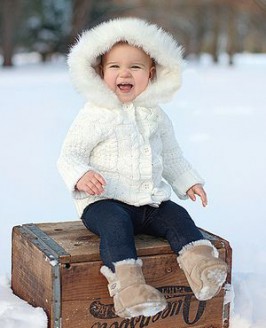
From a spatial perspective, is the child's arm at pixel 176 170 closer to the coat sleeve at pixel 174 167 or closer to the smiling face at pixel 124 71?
the coat sleeve at pixel 174 167

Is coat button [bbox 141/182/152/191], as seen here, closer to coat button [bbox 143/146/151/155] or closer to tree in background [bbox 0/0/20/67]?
coat button [bbox 143/146/151/155]

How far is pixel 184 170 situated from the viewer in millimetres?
2555

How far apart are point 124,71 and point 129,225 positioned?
1.73 feet

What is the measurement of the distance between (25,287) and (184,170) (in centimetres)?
65

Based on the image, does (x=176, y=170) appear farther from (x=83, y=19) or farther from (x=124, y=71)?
(x=83, y=19)

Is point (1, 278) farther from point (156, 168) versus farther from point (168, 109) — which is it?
point (168, 109)

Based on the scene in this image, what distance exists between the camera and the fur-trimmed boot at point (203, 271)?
208 centimetres

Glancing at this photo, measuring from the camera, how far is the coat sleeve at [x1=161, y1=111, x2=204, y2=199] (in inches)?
99.7

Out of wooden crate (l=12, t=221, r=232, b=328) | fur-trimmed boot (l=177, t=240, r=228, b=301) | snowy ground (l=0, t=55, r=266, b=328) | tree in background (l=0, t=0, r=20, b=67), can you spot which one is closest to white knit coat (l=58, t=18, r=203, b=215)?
wooden crate (l=12, t=221, r=232, b=328)

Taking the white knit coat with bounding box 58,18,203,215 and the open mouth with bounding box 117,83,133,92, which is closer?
the white knit coat with bounding box 58,18,203,215

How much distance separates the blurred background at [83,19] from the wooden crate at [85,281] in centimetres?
1824

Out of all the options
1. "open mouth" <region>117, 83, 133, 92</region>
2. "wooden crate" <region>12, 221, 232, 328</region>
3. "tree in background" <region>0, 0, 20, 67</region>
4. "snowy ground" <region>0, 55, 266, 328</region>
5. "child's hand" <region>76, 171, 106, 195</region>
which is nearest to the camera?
"wooden crate" <region>12, 221, 232, 328</region>

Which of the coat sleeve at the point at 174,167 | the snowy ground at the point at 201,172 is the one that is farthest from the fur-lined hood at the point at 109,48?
the snowy ground at the point at 201,172

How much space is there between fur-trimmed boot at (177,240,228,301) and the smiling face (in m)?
0.59
